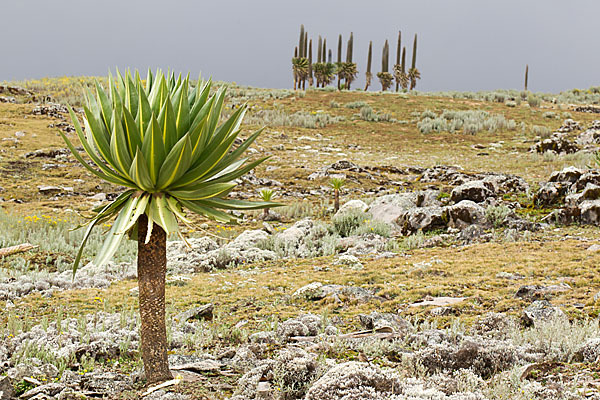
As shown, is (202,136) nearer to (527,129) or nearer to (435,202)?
(435,202)

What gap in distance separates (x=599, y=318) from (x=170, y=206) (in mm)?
4049

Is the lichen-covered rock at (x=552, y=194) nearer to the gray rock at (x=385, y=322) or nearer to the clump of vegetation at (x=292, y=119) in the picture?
the gray rock at (x=385, y=322)

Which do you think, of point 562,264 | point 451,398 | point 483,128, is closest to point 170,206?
point 451,398

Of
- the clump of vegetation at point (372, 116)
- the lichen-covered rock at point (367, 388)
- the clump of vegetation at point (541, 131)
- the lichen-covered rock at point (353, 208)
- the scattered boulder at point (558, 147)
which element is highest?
the clump of vegetation at point (372, 116)

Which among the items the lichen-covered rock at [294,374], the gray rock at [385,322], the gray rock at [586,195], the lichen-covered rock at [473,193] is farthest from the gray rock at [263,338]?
the gray rock at [586,195]

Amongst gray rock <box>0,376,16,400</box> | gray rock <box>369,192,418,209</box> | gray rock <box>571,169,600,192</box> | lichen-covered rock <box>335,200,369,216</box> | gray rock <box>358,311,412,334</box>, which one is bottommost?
gray rock <box>358,311,412,334</box>

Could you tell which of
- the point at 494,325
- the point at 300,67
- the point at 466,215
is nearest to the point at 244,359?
the point at 494,325

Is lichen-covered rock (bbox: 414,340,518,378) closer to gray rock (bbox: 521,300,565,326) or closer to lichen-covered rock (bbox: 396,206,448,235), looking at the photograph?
gray rock (bbox: 521,300,565,326)

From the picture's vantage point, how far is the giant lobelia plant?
279 centimetres

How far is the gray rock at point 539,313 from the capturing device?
175 inches

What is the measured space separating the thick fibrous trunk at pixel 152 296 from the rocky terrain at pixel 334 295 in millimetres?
181

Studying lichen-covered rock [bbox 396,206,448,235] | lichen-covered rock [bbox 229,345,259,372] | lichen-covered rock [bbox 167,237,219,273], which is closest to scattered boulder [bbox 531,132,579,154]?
lichen-covered rock [bbox 396,206,448,235]

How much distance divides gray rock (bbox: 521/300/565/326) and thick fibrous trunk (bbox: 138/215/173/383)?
3342 mm

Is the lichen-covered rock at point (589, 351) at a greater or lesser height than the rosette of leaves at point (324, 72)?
lesser
